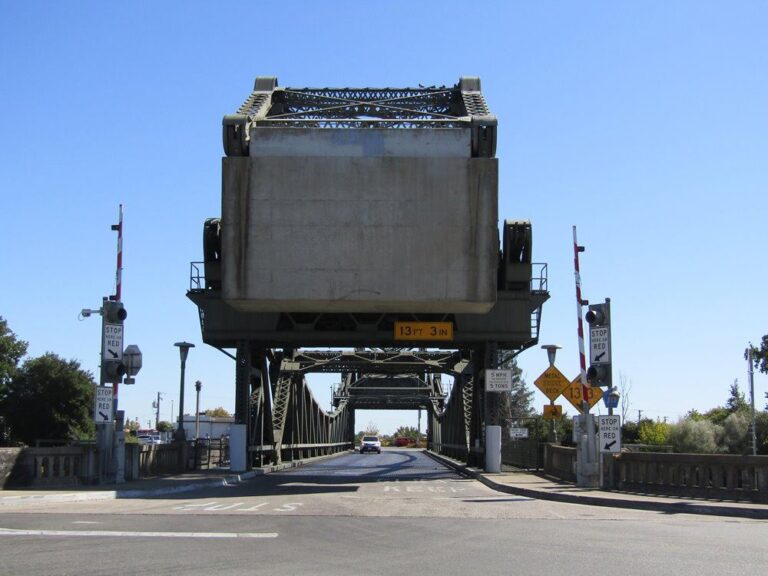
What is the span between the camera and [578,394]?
25312 mm

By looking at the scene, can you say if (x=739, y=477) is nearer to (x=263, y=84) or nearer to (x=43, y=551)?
(x=43, y=551)

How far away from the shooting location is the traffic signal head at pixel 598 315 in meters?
22.9

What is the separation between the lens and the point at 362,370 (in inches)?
2368

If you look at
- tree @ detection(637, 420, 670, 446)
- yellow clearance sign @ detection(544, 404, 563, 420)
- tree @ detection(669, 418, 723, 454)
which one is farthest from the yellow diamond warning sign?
tree @ detection(637, 420, 670, 446)

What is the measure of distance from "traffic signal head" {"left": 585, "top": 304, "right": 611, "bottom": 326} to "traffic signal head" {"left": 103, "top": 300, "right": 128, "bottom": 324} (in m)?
12.7

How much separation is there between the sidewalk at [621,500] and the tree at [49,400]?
3560 centimetres

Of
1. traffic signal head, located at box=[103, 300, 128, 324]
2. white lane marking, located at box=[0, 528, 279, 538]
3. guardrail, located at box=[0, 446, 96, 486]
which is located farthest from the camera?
traffic signal head, located at box=[103, 300, 128, 324]

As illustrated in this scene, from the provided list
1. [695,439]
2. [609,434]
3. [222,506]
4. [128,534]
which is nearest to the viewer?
[128,534]

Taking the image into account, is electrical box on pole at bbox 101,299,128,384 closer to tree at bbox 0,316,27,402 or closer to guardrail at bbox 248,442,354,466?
guardrail at bbox 248,442,354,466

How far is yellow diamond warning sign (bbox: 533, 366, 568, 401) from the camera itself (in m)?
28.4

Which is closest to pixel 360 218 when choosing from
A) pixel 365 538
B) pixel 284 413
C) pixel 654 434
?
pixel 365 538

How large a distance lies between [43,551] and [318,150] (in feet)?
65.6

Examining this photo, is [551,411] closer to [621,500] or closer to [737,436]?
[621,500]

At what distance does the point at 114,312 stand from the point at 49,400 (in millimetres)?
33641
